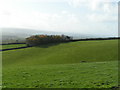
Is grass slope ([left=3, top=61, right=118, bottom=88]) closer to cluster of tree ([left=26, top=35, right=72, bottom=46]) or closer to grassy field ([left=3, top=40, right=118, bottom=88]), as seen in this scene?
grassy field ([left=3, top=40, right=118, bottom=88])

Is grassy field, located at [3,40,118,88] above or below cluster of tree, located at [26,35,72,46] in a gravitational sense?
below

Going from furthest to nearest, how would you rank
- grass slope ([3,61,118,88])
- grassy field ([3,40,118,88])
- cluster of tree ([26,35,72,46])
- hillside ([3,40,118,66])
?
cluster of tree ([26,35,72,46])
hillside ([3,40,118,66])
grassy field ([3,40,118,88])
grass slope ([3,61,118,88])

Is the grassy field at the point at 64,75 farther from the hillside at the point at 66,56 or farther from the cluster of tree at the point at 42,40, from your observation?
the cluster of tree at the point at 42,40

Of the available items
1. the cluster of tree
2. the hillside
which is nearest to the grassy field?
the hillside

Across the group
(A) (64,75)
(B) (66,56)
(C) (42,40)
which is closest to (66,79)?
(A) (64,75)

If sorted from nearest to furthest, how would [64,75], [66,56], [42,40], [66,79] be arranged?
[66,79], [64,75], [66,56], [42,40]

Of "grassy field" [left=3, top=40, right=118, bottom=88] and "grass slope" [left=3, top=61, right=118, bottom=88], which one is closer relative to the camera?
"grass slope" [left=3, top=61, right=118, bottom=88]

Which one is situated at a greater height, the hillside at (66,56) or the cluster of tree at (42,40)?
the cluster of tree at (42,40)

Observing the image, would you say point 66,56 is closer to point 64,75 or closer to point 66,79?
point 64,75

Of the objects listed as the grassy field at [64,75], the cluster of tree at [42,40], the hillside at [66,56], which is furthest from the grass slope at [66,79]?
the cluster of tree at [42,40]

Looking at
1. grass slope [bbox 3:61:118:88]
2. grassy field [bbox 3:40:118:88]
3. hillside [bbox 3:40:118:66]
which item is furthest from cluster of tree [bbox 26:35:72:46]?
grass slope [bbox 3:61:118:88]

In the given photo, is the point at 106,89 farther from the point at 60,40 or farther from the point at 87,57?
the point at 60,40

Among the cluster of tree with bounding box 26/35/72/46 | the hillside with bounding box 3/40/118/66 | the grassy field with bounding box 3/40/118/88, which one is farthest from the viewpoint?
the cluster of tree with bounding box 26/35/72/46

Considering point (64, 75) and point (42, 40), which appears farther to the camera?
point (42, 40)
